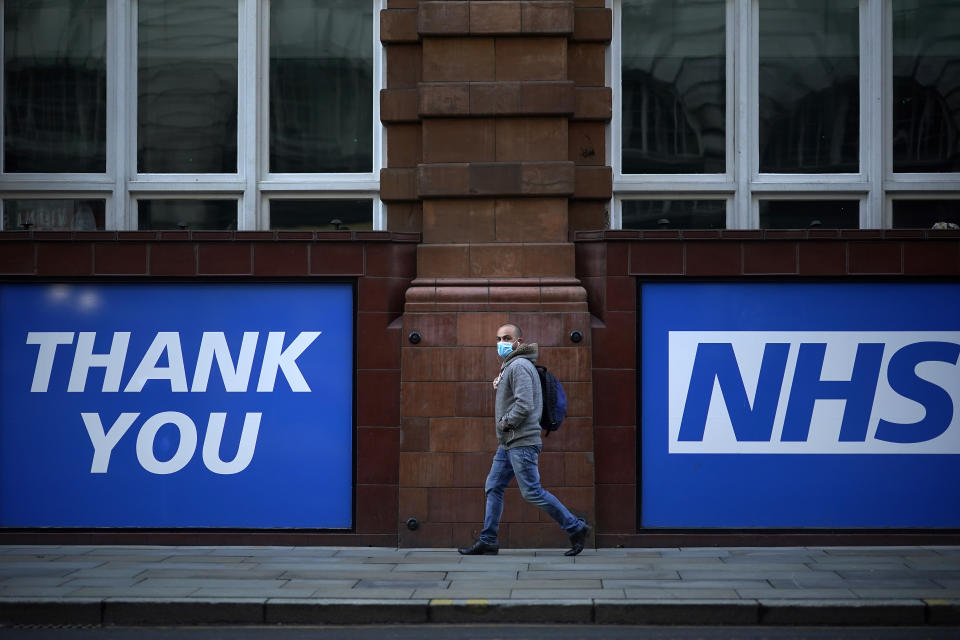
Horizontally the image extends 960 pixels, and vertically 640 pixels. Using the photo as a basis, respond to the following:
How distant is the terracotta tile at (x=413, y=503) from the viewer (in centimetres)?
1027

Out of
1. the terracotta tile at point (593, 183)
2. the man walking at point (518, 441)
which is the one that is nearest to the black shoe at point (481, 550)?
the man walking at point (518, 441)

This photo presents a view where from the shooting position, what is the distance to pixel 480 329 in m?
10.4

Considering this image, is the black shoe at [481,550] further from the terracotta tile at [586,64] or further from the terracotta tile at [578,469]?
the terracotta tile at [586,64]

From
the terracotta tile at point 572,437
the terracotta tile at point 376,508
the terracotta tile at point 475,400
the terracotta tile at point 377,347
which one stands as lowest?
the terracotta tile at point 376,508

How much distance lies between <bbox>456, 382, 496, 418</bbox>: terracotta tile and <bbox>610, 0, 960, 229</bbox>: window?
2.45m

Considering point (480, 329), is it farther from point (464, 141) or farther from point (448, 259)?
point (464, 141)

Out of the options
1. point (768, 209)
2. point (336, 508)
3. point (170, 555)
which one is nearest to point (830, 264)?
point (768, 209)

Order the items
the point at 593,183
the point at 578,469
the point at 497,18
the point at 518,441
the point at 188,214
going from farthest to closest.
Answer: the point at 188,214
the point at 593,183
the point at 497,18
the point at 578,469
the point at 518,441

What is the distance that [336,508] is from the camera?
10555 mm

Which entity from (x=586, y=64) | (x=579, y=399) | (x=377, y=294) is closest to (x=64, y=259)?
(x=377, y=294)

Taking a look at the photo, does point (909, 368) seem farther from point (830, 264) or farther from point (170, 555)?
point (170, 555)

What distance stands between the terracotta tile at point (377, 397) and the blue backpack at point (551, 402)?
164 cm

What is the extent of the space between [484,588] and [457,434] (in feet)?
7.79

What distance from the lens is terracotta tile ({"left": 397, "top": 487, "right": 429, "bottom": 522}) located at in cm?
1027
